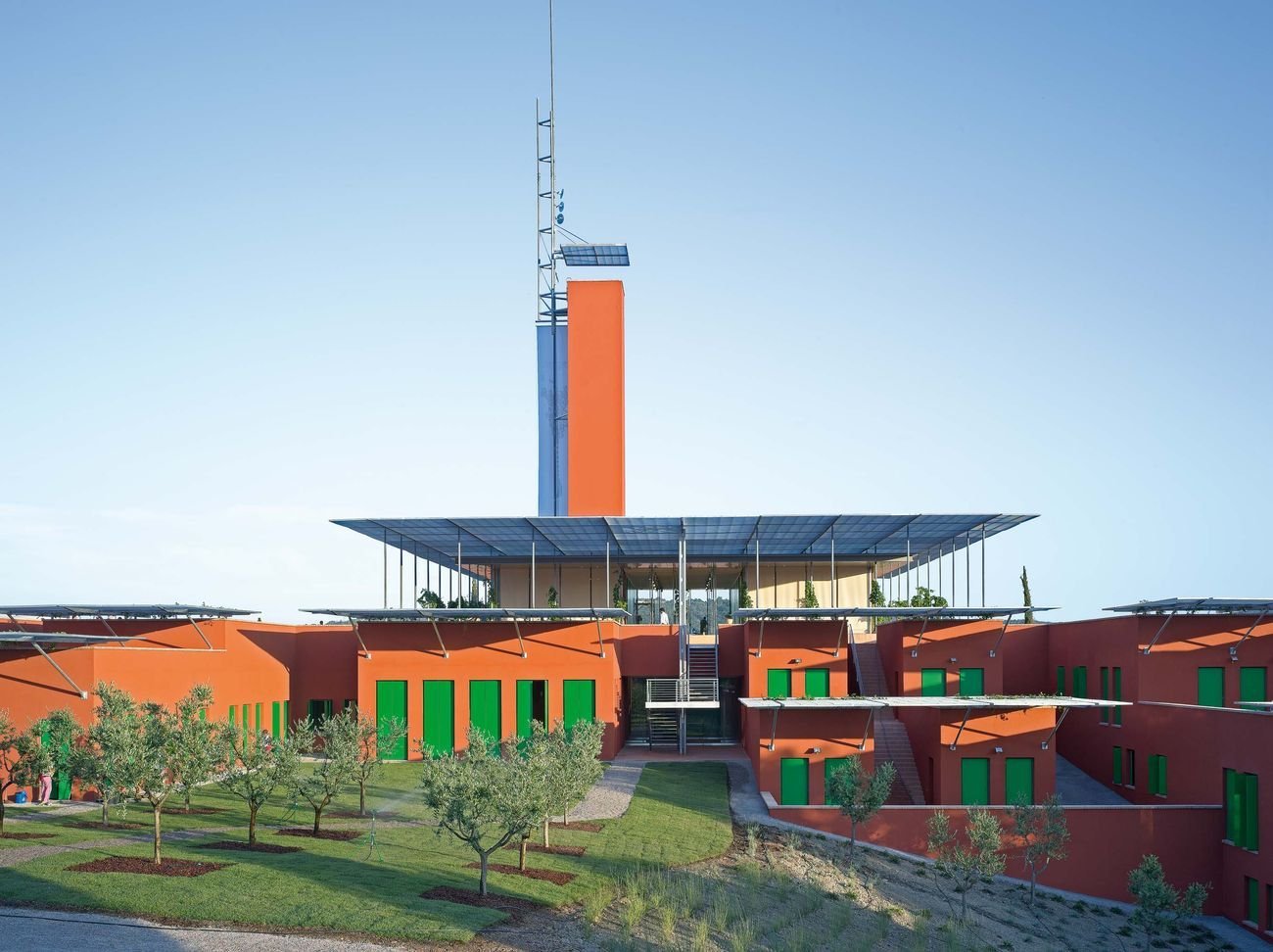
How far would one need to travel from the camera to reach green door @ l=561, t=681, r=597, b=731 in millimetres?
40719

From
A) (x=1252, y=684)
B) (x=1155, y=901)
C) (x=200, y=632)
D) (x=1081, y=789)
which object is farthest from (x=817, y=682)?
(x=200, y=632)

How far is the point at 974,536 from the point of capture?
4634cm

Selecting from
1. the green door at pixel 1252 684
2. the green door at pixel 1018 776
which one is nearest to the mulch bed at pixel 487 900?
the green door at pixel 1018 776

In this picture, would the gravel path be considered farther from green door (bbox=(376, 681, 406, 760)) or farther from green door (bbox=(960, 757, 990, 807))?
green door (bbox=(960, 757, 990, 807))

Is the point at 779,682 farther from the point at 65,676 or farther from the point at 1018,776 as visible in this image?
the point at 65,676

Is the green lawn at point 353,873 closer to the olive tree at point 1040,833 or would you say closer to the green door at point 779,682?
the green door at point 779,682

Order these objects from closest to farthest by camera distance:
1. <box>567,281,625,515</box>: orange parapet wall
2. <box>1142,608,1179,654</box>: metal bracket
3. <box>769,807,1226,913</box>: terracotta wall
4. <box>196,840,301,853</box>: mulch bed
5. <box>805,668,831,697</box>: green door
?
<box>196,840,301,853</box>: mulch bed, <box>769,807,1226,913</box>: terracotta wall, <box>1142,608,1179,654</box>: metal bracket, <box>805,668,831,697</box>: green door, <box>567,281,625,515</box>: orange parapet wall

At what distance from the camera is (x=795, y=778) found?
35344mm

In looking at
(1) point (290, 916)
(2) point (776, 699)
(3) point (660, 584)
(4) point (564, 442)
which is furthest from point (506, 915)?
(3) point (660, 584)

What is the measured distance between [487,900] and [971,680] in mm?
23737

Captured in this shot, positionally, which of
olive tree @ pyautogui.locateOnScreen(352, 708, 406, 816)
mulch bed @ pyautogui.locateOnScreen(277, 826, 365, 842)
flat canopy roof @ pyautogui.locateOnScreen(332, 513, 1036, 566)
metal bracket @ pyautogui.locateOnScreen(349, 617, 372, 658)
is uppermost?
flat canopy roof @ pyautogui.locateOnScreen(332, 513, 1036, 566)

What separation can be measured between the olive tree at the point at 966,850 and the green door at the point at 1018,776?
12.2ft

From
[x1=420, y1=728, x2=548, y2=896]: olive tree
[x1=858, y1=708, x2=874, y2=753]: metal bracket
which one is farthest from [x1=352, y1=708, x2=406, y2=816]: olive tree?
[x1=858, y1=708, x2=874, y2=753]: metal bracket

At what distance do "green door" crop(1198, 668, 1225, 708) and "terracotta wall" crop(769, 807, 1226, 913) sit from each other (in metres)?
6.27
